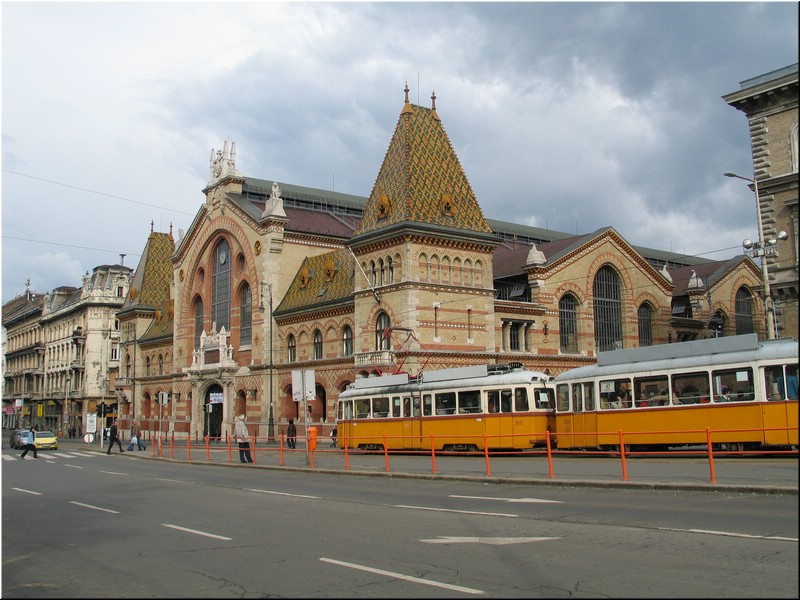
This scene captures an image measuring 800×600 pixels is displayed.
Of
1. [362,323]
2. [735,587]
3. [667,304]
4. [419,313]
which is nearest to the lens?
[735,587]

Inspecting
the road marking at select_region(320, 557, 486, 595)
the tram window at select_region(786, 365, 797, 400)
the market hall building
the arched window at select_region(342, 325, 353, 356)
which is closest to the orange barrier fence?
the tram window at select_region(786, 365, 797, 400)

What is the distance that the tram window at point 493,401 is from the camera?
2964 centimetres

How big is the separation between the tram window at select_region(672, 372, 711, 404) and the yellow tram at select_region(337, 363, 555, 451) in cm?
533

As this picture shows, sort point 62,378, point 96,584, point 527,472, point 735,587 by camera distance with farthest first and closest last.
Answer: point 62,378 → point 527,472 → point 96,584 → point 735,587

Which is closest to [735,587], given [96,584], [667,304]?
[96,584]

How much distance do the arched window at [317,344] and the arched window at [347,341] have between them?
107 inches

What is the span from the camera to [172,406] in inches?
2665

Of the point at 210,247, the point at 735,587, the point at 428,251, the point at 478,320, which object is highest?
the point at 210,247

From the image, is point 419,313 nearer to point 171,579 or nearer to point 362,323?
point 362,323

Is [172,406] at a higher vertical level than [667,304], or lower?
lower

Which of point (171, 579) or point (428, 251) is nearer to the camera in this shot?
point (171, 579)

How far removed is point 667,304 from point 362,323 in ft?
77.5

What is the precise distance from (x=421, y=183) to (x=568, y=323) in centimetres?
1446

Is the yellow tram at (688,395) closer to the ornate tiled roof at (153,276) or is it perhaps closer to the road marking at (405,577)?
the road marking at (405,577)
